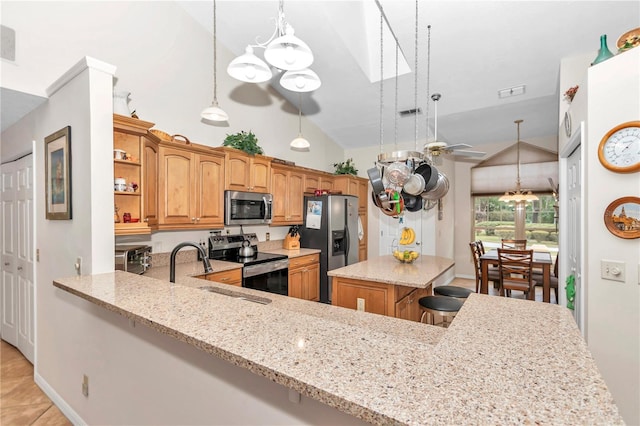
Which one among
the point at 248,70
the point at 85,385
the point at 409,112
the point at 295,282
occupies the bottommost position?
the point at 85,385

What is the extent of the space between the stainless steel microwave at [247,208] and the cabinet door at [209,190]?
9cm

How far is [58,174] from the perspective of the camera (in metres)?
2.36

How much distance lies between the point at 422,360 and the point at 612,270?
6.42 feet

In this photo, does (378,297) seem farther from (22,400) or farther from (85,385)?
(22,400)

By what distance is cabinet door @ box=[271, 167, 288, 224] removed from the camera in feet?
14.2

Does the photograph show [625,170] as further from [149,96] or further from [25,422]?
[25,422]

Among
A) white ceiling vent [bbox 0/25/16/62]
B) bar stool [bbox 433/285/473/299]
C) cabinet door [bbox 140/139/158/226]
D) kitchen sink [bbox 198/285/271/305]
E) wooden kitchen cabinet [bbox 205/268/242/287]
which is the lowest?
bar stool [bbox 433/285/473/299]

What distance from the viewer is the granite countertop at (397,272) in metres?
2.55

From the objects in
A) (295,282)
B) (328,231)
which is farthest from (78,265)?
(328,231)

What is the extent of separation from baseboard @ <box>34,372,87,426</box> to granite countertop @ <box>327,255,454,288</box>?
2.16 m

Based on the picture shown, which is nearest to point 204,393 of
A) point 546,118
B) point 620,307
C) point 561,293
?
point 620,307

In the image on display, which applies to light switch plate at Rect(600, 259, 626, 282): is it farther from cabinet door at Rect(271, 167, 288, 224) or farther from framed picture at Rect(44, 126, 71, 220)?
framed picture at Rect(44, 126, 71, 220)

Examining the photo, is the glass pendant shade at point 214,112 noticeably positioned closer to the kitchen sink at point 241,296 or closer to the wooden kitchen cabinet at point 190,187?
the wooden kitchen cabinet at point 190,187

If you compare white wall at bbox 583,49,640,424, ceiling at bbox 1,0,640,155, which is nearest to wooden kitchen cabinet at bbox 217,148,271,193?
ceiling at bbox 1,0,640,155
